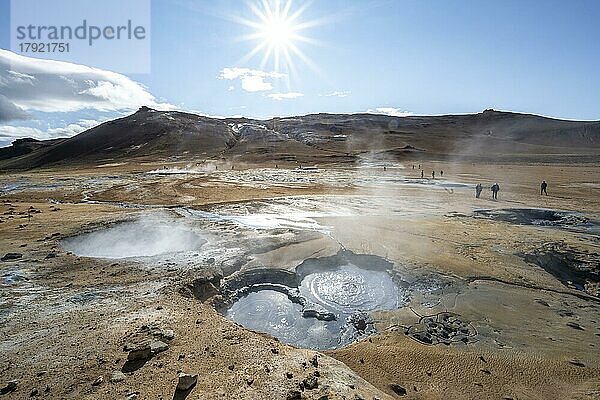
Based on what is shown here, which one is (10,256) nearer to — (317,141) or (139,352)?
(139,352)

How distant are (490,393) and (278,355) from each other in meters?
3.39

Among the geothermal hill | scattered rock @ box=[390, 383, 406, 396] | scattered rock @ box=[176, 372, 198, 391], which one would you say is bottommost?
scattered rock @ box=[390, 383, 406, 396]

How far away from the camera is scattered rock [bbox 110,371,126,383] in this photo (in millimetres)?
5305

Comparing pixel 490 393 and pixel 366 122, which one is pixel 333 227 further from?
pixel 366 122

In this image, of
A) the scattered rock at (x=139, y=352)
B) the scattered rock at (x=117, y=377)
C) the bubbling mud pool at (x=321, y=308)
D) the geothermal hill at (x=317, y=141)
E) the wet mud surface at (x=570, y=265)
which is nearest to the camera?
the scattered rock at (x=117, y=377)

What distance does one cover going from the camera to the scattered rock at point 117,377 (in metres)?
5.30

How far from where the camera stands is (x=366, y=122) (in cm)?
12462

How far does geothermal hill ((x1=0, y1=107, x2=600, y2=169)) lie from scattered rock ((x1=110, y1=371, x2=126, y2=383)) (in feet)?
186

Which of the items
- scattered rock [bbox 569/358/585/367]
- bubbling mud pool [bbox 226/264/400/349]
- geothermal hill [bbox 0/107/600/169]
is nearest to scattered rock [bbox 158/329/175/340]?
bubbling mud pool [bbox 226/264/400/349]

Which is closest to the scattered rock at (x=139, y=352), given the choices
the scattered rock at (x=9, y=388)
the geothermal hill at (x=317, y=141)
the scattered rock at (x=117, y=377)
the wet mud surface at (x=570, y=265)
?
the scattered rock at (x=117, y=377)

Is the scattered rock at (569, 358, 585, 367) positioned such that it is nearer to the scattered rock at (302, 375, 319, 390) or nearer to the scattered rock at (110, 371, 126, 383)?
the scattered rock at (302, 375, 319, 390)

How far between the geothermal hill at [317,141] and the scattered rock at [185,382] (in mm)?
56824

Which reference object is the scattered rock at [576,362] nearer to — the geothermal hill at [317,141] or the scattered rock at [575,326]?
the scattered rock at [575,326]

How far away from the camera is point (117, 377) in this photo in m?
5.35
